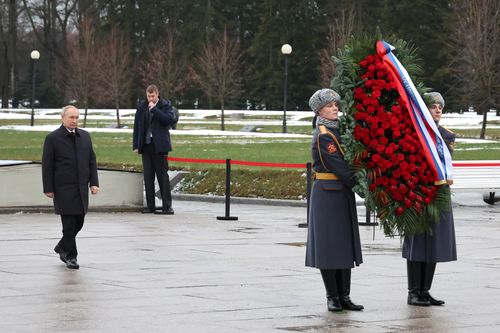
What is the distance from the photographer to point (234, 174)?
81.8 ft

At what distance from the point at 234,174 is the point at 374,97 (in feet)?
50.0

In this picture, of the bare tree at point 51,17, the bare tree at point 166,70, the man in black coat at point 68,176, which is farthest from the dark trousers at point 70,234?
the bare tree at point 51,17

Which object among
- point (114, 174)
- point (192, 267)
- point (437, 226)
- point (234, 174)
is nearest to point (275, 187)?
point (234, 174)

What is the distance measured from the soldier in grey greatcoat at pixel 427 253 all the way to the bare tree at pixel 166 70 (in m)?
71.6

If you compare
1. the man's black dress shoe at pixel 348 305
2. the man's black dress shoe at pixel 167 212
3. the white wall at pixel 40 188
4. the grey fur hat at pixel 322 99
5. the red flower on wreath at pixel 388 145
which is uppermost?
the grey fur hat at pixel 322 99

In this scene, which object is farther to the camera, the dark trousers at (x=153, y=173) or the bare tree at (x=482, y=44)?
the bare tree at (x=482, y=44)

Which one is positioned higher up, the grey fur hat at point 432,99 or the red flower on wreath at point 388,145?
the grey fur hat at point 432,99

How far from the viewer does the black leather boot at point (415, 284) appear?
10.1 metres

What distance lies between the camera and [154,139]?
19.9 metres

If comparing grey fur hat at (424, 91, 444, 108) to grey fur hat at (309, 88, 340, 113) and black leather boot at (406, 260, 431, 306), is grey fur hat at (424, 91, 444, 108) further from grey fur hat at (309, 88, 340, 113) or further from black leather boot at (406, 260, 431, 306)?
black leather boot at (406, 260, 431, 306)

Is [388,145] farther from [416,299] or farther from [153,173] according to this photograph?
[153,173]

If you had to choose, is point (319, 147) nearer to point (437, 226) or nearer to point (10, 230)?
A: point (437, 226)

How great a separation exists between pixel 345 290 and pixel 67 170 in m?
3.83

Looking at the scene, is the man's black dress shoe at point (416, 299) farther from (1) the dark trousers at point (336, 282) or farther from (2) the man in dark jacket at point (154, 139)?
(2) the man in dark jacket at point (154, 139)
